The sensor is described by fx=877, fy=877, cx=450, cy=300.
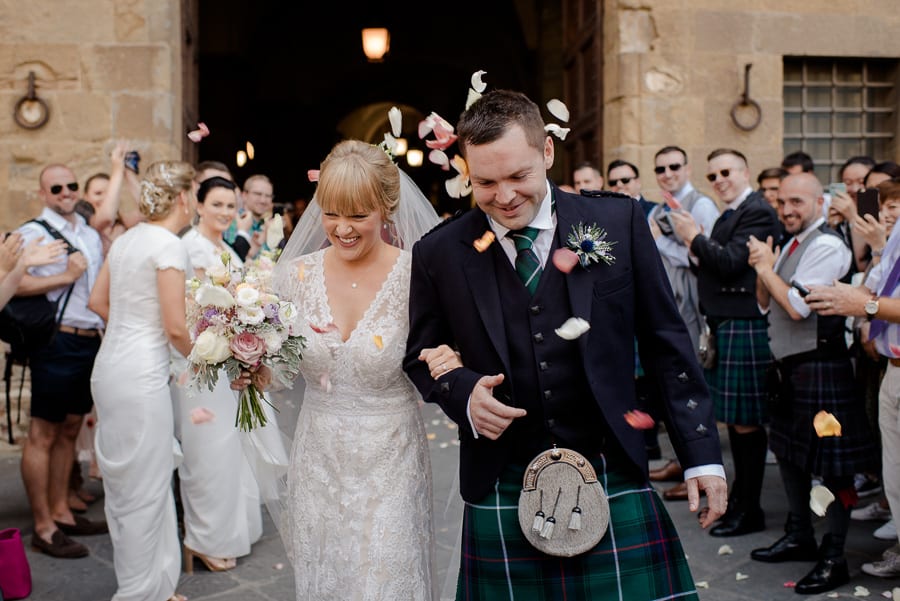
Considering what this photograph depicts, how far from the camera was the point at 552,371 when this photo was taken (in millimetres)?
2232

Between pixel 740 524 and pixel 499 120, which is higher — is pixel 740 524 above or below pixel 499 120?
below

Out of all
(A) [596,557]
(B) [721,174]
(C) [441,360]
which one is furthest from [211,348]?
(B) [721,174]

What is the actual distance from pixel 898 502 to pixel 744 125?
4915mm

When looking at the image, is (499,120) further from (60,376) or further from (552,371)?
(60,376)

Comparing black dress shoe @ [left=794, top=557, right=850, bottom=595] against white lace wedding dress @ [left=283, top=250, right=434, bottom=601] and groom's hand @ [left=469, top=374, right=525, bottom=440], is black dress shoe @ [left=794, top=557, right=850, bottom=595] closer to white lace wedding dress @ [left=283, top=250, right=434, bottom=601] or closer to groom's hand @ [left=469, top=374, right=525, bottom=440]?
white lace wedding dress @ [left=283, top=250, right=434, bottom=601]

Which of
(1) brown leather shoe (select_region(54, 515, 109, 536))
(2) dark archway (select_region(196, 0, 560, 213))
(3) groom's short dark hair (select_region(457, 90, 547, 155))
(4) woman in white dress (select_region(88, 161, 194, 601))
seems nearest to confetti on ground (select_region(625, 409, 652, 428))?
(3) groom's short dark hair (select_region(457, 90, 547, 155))

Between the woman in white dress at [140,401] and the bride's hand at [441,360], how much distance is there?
6.70ft

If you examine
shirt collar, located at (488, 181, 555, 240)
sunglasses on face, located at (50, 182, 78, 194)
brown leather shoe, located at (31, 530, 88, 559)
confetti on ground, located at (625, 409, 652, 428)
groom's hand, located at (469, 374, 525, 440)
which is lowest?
brown leather shoe, located at (31, 530, 88, 559)

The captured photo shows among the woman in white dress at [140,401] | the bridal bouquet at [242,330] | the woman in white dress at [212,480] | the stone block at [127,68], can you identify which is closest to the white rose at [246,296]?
the bridal bouquet at [242,330]

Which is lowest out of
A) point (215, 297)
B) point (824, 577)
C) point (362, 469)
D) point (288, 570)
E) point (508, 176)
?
point (288, 570)

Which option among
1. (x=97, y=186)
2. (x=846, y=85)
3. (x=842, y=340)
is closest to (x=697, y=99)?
(x=846, y=85)

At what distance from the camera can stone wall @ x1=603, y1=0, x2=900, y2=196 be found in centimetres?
805

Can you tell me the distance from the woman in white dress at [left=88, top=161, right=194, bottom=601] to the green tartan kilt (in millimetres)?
2173

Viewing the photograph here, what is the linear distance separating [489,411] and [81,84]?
6.46 m
